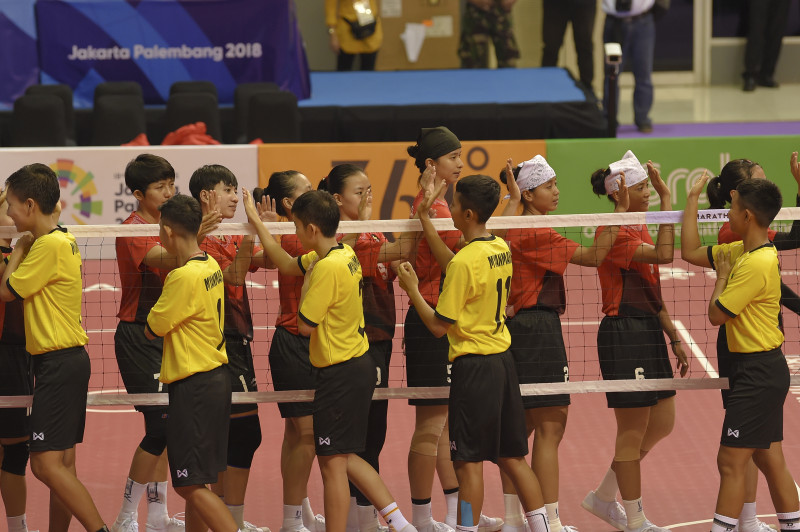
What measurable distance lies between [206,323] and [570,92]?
409 inches

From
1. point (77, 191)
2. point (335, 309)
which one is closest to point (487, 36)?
point (77, 191)

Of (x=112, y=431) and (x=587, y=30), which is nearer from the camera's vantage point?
(x=112, y=431)

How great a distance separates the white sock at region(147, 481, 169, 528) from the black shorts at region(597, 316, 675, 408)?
2.61m

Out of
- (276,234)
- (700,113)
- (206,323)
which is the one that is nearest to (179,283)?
(206,323)

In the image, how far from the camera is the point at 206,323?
6.03 m

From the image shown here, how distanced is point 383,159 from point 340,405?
7425 mm

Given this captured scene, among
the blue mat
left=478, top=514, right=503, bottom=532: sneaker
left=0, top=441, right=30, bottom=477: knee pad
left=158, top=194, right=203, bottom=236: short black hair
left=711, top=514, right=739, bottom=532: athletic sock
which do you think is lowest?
left=478, top=514, right=503, bottom=532: sneaker

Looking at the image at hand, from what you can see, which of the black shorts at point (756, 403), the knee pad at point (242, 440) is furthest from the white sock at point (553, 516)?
the knee pad at point (242, 440)

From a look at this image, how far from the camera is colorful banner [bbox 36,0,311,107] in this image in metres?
14.8

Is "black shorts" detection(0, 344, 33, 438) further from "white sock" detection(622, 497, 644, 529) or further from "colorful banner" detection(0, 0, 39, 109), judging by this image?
"colorful banner" detection(0, 0, 39, 109)

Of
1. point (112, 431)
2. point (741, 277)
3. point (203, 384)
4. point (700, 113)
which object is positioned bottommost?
point (112, 431)

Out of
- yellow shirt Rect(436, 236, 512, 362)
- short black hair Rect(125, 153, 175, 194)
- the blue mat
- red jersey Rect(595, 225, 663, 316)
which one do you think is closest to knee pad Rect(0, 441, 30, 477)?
short black hair Rect(125, 153, 175, 194)

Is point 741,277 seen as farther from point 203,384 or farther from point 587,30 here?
point 587,30

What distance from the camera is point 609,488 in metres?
7.11
